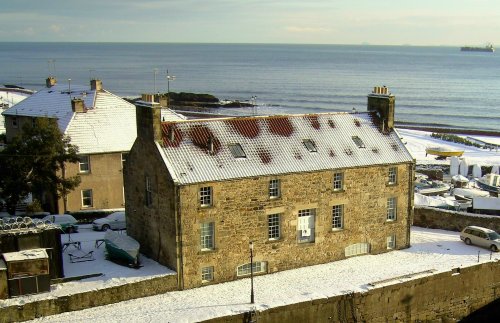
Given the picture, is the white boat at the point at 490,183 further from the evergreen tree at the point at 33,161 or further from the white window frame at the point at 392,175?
the evergreen tree at the point at 33,161

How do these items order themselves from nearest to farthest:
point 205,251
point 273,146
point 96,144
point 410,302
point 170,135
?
point 205,251, point 170,135, point 410,302, point 273,146, point 96,144

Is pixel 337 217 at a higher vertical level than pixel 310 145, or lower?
lower

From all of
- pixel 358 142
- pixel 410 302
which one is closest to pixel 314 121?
pixel 358 142

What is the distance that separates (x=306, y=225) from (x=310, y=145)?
172 inches

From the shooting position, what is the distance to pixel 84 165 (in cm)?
4125

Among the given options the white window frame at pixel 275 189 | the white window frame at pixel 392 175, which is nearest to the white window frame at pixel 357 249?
the white window frame at pixel 392 175

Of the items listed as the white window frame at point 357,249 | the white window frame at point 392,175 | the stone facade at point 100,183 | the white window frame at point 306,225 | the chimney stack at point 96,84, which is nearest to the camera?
the white window frame at point 306,225

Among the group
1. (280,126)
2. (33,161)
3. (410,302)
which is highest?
(280,126)

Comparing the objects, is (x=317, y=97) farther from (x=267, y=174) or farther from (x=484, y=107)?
(x=267, y=174)

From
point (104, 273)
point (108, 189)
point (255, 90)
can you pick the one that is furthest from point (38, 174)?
point (255, 90)

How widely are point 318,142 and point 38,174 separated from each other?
17504 millimetres

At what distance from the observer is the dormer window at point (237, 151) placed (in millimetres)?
29352

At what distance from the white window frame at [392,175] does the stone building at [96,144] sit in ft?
62.5

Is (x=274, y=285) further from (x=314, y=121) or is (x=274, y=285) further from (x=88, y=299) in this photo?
(x=314, y=121)
